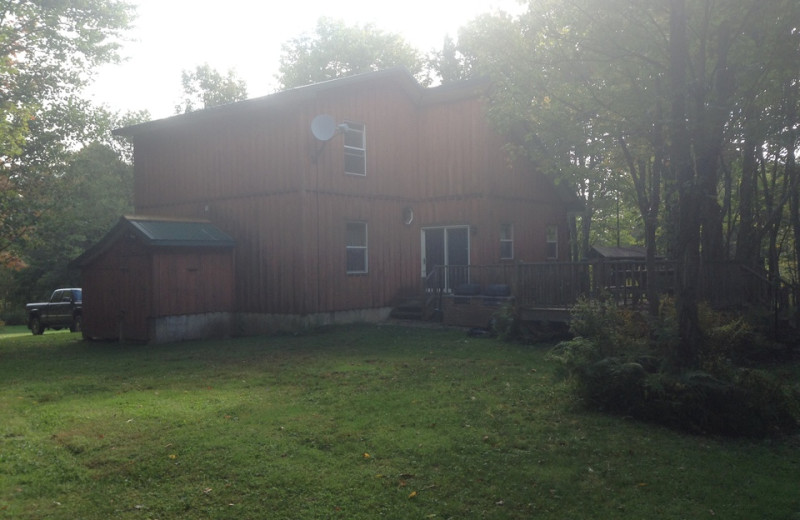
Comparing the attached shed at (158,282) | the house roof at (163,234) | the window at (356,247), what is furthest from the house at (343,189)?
the house roof at (163,234)

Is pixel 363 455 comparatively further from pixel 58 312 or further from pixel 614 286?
pixel 58 312

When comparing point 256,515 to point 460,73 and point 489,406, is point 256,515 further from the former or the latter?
point 460,73

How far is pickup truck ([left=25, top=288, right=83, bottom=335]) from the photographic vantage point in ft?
87.2

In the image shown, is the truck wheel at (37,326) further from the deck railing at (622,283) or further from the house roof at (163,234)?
the deck railing at (622,283)

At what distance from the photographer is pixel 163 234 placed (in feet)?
58.4

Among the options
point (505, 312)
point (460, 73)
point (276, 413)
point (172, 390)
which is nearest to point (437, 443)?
point (276, 413)

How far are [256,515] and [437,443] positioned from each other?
2.23 meters

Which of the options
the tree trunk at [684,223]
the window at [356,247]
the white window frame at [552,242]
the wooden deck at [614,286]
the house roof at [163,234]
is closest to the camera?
the tree trunk at [684,223]

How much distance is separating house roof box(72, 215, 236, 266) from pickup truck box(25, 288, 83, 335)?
27.8 feet

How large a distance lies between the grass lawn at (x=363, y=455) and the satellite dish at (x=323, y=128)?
27.8ft

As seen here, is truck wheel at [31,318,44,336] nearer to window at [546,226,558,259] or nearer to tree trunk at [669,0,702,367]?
window at [546,226,558,259]

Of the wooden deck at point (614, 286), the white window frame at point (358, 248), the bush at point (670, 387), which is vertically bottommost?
the bush at point (670, 387)

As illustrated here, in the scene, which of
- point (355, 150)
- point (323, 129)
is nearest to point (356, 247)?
point (355, 150)

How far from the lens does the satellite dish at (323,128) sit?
1836 centimetres
